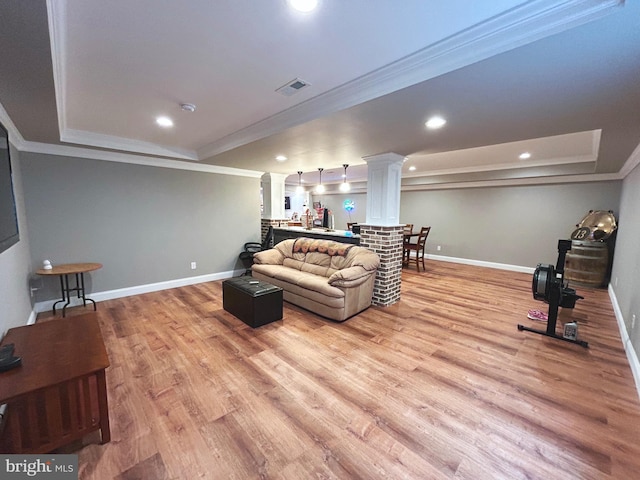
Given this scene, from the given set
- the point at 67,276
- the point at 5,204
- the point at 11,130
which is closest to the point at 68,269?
the point at 67,276

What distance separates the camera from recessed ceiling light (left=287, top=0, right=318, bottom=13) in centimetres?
131

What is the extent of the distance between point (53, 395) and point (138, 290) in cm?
342

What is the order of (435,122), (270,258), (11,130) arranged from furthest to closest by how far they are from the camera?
(270,258) < (11,130) < (435,122)

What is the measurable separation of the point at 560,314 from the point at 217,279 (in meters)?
5.97

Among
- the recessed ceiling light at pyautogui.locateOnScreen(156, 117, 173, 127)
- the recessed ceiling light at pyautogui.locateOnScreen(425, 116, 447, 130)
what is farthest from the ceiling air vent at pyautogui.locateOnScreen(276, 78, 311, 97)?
the recessed ceiling light at pyautogui.locateOnScreen(156, 117, 173, 127)

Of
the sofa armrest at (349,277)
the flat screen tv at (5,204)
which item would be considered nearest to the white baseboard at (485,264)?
the sofa armrest at (349,277)

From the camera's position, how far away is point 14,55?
1499 millimetres

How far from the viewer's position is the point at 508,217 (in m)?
6.60

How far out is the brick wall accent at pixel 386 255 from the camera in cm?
405

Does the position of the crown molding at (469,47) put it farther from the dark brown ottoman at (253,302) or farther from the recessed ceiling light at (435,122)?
the dark brown ottoman at (253,302)

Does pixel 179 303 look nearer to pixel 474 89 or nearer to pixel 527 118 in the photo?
pixel 474 89

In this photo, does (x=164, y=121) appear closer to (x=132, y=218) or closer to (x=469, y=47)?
(x=132, y=218)

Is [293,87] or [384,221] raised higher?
[293,87]

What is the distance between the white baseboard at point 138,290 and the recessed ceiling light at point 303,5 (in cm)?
482
